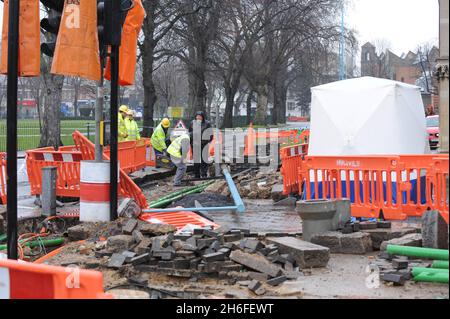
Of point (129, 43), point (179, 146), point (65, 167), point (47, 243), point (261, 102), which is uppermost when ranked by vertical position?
point (261, 102)

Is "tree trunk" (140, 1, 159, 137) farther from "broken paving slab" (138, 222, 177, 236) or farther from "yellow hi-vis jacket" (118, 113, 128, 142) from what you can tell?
"broken paving slab" (138, 222, 177, 236)

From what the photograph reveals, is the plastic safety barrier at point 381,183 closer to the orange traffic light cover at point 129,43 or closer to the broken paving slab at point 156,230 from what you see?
the orange traffic light cover at point 129,43

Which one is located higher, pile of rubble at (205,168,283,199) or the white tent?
the white tent

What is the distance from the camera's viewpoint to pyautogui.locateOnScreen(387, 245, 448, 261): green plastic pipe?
653 cm

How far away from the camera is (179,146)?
1720 cm

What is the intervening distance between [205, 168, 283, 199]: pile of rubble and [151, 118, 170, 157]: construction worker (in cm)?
334

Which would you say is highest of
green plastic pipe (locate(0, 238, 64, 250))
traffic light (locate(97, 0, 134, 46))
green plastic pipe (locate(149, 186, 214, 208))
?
A: traffic light (locate(97, 0, 134, 46))

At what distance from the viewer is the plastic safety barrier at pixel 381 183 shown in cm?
1041

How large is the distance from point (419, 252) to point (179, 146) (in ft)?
35.9

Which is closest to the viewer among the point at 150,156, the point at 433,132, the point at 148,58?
the point at 150,156

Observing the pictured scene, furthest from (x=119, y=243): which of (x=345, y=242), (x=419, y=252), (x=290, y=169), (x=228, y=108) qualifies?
(x=228, y=108)

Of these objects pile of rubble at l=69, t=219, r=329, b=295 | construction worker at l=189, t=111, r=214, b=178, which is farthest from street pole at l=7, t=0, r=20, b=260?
construction worker at l=189, t=111, r=214, b=178

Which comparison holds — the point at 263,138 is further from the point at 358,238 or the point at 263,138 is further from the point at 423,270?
the point at 423,270
